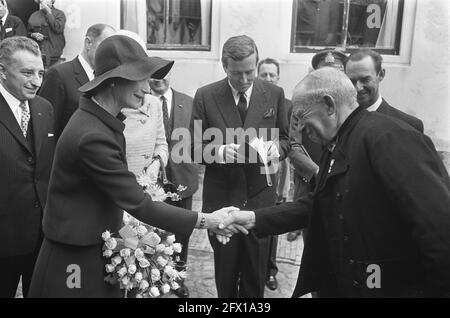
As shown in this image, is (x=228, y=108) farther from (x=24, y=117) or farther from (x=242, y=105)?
(x=24, y=117)

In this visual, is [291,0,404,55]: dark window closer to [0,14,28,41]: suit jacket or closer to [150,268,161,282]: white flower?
[0,14,28,41]: suit jacket

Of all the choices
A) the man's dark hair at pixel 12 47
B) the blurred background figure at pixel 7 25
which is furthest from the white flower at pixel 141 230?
the blurred background figure at pixel 7 25

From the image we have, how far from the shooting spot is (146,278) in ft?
9.93

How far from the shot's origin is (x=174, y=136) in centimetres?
533

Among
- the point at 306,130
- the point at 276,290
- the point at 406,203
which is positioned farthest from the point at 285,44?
the point at 406,203

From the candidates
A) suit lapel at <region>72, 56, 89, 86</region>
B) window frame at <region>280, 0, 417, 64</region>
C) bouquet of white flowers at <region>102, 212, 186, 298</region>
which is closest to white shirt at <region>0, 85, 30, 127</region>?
suit lapel at <region>72, 56, 89, 86</region>

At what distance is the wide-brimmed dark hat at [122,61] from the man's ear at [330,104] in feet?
3.11

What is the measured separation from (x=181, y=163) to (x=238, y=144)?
44.1 inches

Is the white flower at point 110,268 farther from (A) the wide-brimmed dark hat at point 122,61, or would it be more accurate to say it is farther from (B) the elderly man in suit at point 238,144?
(B) the elderly man in suit at point 238,144

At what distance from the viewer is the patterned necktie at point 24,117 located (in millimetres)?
3921

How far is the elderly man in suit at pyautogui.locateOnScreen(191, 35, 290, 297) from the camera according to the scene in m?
4.46

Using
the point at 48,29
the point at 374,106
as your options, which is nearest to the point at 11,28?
the point at 48,29

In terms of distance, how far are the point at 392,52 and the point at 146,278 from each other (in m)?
7.90

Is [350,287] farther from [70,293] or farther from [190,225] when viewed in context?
[70,293]
